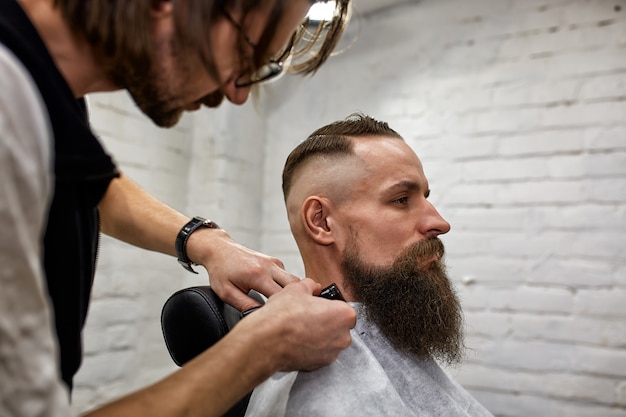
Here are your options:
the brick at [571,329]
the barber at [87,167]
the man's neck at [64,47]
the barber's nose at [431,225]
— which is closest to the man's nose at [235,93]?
the barber at [87,167]

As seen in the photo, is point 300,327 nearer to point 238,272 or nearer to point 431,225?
point 238,272

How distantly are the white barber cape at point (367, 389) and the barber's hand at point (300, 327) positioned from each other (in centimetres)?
12

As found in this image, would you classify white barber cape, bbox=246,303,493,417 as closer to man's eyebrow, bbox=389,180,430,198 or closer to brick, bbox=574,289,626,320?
man's eyebrow, bbox=389,180,430,198

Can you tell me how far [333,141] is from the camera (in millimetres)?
1350

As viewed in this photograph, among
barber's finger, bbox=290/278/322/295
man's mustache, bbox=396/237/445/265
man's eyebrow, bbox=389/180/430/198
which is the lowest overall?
man's mustache, bbox=396/237/445/265

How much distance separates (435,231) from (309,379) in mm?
494

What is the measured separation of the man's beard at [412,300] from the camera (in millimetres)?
1176

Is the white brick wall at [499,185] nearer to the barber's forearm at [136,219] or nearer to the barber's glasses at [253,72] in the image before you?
the barber's forearm at [136,219]

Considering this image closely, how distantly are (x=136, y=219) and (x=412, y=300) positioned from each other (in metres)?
0.64

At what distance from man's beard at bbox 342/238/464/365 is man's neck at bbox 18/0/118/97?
2.51 ft

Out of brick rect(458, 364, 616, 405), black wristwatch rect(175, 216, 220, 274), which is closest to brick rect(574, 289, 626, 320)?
brick rect(458, 364, 616, 405)

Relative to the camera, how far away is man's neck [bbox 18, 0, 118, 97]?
1.91ft

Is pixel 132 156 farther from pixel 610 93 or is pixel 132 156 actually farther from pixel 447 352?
pixel 610 93

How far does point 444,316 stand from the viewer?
47.9 inches
